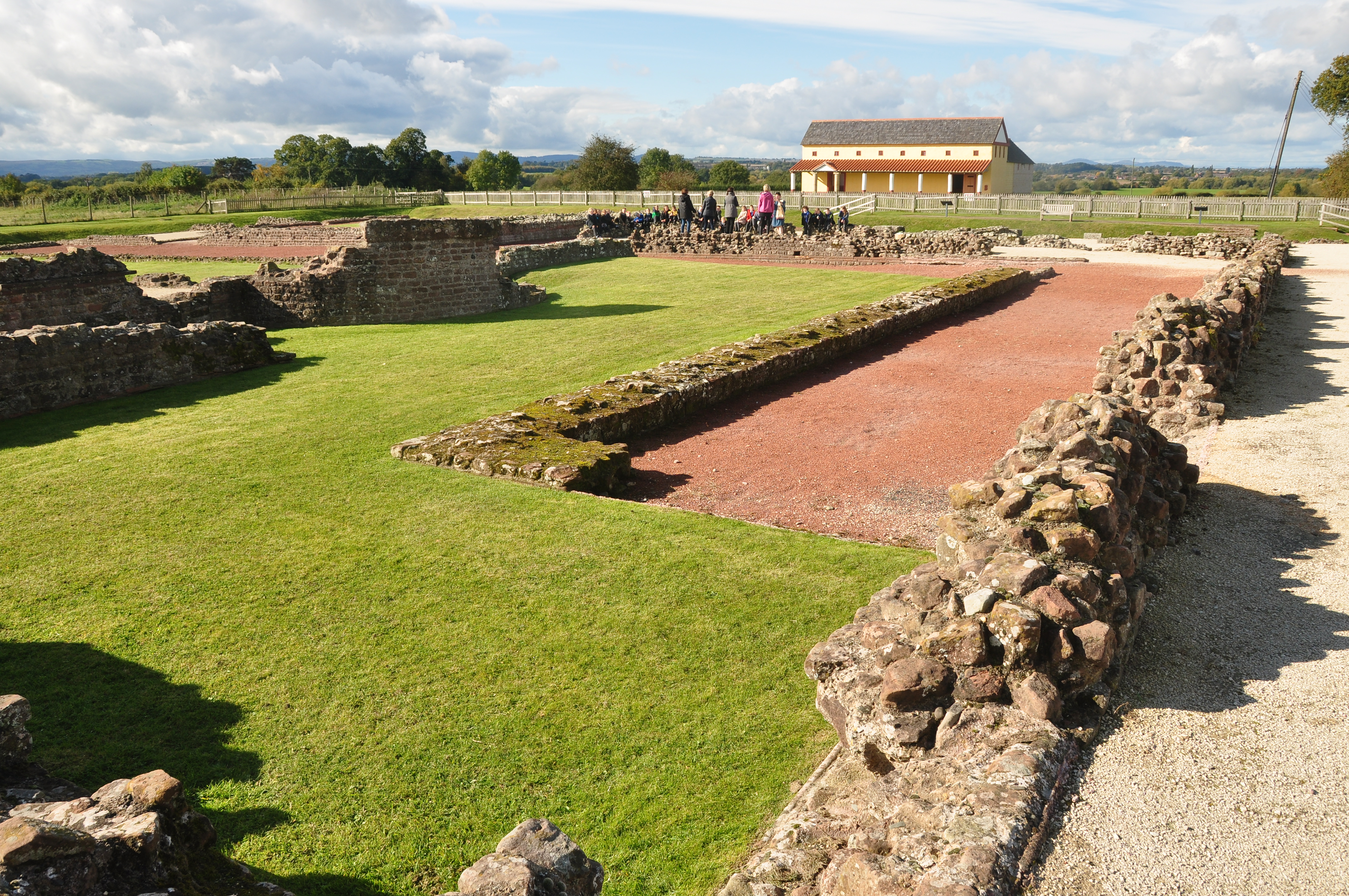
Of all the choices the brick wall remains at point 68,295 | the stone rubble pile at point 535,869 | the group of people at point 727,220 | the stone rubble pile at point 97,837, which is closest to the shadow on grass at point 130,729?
the stone rubble pile at point 97,837

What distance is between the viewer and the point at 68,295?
14.8 metres

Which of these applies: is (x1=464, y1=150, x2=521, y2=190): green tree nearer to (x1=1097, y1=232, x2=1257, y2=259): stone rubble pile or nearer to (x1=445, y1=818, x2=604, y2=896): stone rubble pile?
(x1=1097, y1=232, x2=1257, y2=259): stone rubble pile

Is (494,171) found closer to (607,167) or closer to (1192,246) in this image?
(607,167)

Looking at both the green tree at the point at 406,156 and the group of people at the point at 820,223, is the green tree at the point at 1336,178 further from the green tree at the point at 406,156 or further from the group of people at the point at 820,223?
the green tree at the point at 406,156

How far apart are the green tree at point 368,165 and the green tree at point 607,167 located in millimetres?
17389

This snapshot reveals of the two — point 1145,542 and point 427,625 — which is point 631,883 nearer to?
point 427,625

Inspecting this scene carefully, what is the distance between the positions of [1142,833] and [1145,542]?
9.76 ft

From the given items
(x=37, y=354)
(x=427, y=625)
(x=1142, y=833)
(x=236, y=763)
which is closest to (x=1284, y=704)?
(x=1142, y=833)

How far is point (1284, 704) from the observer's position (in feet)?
12.1

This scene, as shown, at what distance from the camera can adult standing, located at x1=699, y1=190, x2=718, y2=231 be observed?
32.4 metres

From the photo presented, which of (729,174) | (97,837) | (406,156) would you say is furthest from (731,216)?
(729,174)

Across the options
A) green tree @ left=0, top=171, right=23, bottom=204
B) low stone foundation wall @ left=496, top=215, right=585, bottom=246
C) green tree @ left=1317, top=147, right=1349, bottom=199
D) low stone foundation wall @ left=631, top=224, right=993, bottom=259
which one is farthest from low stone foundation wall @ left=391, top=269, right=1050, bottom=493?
green tree @ left=0, top=171, right=23, bottom=204

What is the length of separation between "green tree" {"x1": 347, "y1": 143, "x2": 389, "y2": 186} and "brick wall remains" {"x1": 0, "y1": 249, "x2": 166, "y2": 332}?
62.2 meters

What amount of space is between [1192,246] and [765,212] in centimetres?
1453
